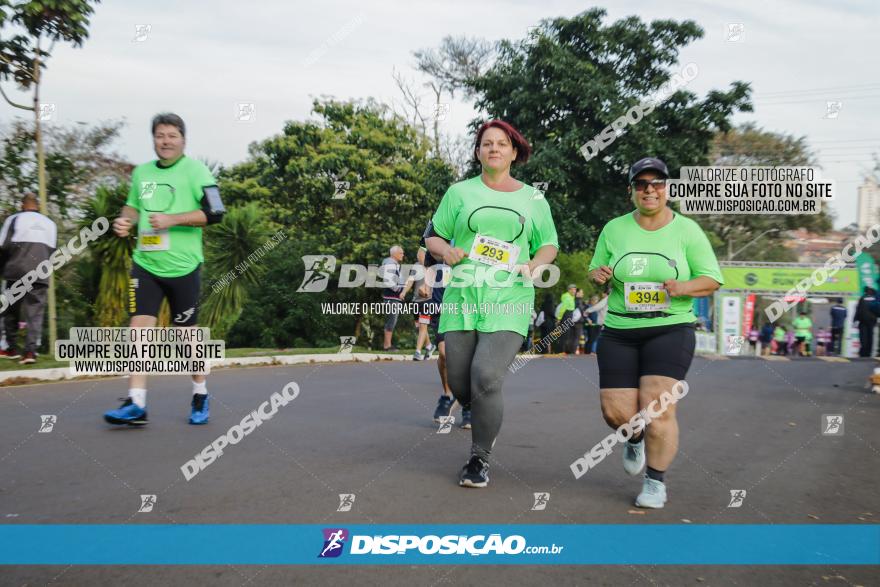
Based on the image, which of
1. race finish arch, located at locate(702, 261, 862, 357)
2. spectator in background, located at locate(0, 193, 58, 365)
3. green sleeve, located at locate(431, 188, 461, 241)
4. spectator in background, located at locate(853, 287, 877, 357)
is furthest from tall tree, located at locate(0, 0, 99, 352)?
race finish arch, located at locate(702, 261, 862, 357)

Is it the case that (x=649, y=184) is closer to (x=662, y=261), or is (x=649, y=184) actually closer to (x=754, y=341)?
(x=662, y=261)

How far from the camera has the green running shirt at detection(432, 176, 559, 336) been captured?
185 inches

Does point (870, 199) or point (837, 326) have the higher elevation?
point (870, 199)

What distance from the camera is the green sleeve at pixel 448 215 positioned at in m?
4.85

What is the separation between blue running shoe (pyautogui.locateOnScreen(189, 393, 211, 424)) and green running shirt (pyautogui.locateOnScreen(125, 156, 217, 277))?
102cm

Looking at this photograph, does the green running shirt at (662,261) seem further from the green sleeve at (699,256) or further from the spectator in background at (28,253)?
the spectator in background at (28,253)

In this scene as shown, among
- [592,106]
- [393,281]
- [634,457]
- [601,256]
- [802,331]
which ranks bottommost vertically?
[802,331]

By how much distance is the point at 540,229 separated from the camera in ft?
16.0

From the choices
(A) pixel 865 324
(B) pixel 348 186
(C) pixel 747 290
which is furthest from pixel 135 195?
(C) pixel 747 290

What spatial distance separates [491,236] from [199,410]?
2993mm

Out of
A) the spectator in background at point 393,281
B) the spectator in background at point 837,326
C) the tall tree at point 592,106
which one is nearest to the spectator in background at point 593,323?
the tall tree at point 592,106

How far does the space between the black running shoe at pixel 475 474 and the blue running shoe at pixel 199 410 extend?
101 inches

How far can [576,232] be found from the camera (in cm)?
2183

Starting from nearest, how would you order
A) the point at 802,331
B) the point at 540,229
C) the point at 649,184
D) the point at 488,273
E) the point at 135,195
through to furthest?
1. the point at 649,184
2. the point at 488,273
3. the point at 540,229
4. the point at 135,195
5. the point at 802,331
